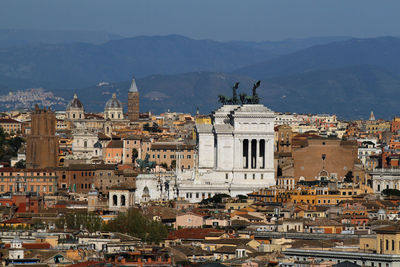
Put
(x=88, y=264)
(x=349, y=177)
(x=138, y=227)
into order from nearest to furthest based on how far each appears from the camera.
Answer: (x=88, y=264), (x=138, y=227), (x=349, y=177)

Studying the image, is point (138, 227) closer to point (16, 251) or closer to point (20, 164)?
point (16, 251)

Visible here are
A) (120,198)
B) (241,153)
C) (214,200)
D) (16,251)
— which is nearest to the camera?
(16,251)

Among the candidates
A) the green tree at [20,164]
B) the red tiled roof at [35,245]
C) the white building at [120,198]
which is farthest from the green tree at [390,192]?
the red tiled roof at [35,245]

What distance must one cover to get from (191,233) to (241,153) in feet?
148

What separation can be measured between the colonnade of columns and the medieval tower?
81.0 ft

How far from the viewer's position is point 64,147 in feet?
567

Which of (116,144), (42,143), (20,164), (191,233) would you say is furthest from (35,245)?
→ (116,144)

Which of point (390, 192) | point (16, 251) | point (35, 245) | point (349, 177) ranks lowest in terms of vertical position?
point (16, 251)

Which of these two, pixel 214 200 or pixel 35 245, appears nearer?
pixel 35 245

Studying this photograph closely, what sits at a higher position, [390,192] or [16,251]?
[390,192]

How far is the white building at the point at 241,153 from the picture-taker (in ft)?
404

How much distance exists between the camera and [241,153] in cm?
12519

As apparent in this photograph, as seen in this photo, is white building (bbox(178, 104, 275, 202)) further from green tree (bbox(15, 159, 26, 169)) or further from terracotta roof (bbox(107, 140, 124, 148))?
terracotta roof (bbox(107, 140, 124, 148))

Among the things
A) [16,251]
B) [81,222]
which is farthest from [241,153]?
[16,251]
